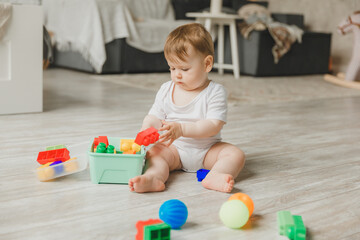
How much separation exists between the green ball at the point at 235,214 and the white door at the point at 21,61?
124cm

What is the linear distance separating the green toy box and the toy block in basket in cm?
5

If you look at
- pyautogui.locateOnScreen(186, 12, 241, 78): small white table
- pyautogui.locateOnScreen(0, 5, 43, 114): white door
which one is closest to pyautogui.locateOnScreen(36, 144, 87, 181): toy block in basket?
pyautogui.locateOnScreen(0, 5, 43, 114): white door

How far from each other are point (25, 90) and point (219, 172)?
3.49ft

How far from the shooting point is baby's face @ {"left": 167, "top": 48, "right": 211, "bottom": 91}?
1.07m

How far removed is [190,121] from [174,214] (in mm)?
387

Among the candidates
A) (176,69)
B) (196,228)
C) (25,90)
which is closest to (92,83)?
(25,90)

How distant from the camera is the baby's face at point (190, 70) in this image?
107 cm

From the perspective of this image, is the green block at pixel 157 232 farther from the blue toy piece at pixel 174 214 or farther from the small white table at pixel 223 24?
the small white table at pixel 223 24

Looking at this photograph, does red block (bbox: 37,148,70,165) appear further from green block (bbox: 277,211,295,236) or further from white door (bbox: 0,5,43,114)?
white door (bbox: 0,5,43,114)

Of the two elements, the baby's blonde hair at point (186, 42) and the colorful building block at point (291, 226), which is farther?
the baby's blonde hair at point (186, 42)

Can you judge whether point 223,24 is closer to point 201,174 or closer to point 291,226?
point 201,174

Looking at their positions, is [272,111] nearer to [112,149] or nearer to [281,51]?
[112,149]

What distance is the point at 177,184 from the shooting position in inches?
41.6

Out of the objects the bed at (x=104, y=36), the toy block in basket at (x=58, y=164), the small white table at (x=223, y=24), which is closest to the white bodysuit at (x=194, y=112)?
the toy block in basket at (x=58, y=164)
